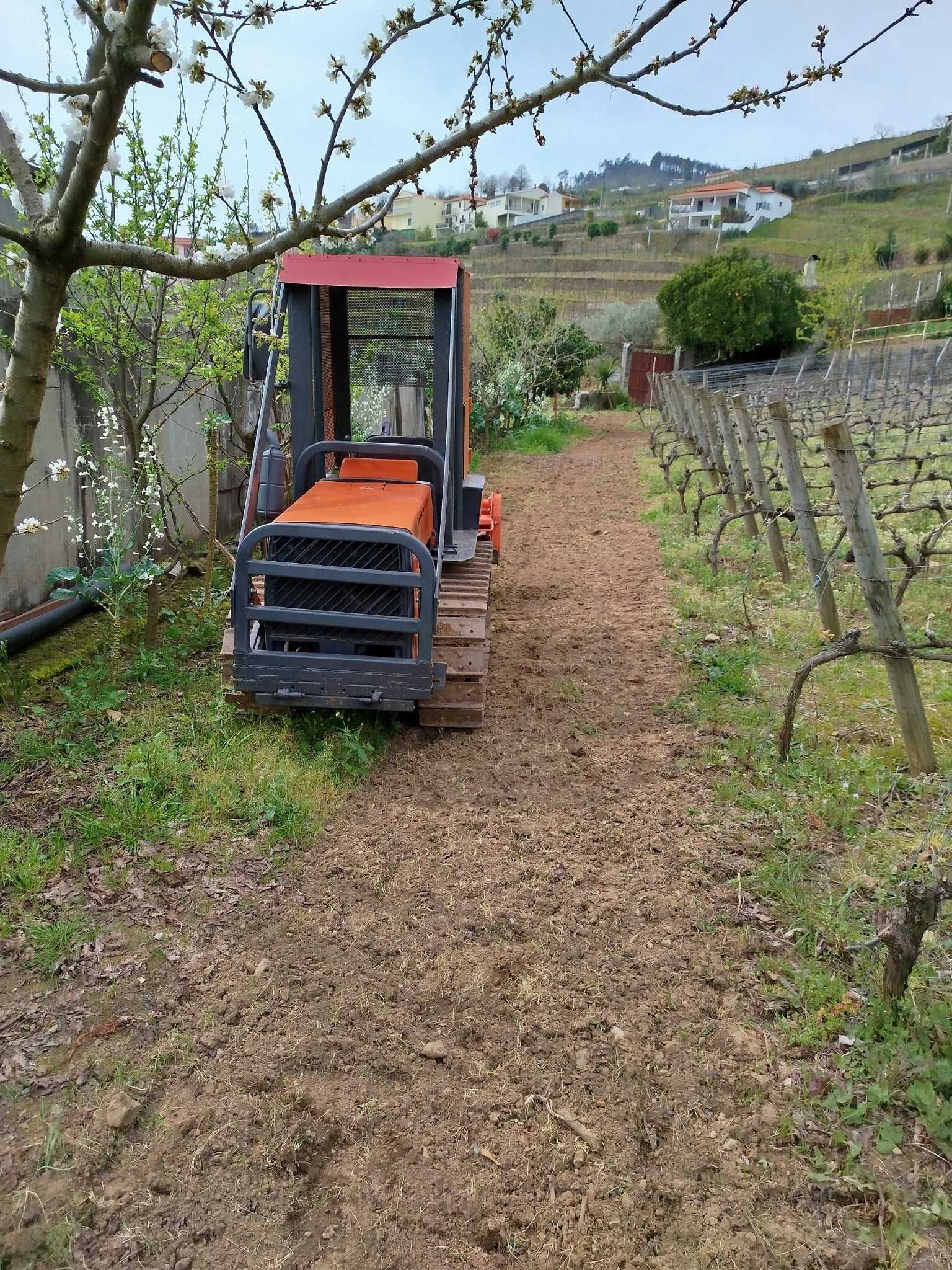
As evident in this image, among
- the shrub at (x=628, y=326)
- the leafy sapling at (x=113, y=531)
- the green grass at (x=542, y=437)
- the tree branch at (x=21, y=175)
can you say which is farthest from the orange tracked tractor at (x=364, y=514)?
the shrub at (x=628, y=326)

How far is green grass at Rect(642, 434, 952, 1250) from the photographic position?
98.3 inches

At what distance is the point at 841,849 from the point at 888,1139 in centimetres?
159

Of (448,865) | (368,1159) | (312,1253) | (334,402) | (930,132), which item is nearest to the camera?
(312,1253)

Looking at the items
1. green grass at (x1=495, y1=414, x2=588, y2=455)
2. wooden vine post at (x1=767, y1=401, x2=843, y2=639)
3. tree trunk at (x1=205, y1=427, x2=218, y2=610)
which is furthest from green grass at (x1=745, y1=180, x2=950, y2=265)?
tree trunk at (x1=205, y1=427, x2=218, y2=610)

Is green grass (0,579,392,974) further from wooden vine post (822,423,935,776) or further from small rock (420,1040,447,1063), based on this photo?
wooden vine post (822,423,935,776)

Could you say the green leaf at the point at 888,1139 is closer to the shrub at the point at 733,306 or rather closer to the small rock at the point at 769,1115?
the small rock at the point at 769,1115

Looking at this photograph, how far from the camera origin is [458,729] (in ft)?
17.3

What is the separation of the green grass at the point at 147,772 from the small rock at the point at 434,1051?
4.21 ft

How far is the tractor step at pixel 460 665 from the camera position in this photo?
513cm

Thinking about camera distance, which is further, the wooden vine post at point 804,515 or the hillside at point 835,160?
the hillside at point 835,160

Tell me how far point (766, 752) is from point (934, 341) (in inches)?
1339

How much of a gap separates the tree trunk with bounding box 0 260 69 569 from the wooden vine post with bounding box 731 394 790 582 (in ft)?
21.2

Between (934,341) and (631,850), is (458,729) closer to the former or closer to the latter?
(631,850)

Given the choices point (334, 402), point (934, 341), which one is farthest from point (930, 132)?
point (334, 402)
